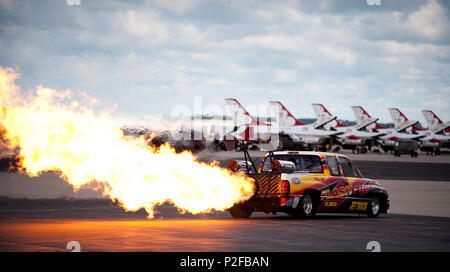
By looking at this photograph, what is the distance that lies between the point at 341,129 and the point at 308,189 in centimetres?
9859

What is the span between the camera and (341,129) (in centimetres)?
11475

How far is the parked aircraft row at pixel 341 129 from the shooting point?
4097 inches

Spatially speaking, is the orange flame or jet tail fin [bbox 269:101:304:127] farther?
jet tail fin [bbox 269:101:304:127]

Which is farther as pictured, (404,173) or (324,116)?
(324,116)

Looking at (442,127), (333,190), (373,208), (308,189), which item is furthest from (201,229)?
(442,127)

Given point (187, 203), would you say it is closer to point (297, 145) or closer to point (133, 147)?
point (133, 147)

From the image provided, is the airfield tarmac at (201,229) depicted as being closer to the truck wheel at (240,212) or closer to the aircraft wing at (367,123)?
the truck wheel at (240,212)

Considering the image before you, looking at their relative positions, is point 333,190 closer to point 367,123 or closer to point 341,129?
point 341,129

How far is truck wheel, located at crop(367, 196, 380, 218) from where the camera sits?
19.4 meters

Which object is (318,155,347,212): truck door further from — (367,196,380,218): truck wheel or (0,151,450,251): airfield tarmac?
(367,196,380,218): truck wheel

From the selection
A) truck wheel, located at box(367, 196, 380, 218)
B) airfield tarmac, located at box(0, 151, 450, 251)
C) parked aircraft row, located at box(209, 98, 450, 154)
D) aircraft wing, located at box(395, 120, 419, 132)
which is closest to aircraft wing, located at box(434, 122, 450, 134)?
parked aircraft row, located at box(209, 98, 450, 154)

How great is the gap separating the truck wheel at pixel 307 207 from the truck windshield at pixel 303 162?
81cm

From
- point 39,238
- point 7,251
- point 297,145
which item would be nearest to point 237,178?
point 39,238

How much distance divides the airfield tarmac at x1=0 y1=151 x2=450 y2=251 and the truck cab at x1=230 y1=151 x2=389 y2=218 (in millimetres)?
336
